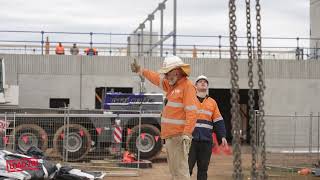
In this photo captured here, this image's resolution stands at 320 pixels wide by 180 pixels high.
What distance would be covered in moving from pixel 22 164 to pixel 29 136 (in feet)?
19.7

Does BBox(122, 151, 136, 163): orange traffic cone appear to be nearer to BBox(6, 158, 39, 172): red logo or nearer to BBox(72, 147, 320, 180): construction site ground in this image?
BBox(72, 147, 320, 180): construction site ground

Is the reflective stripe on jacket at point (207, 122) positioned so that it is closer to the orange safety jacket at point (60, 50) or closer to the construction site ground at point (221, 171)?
the construction site ground at point (221, 171)

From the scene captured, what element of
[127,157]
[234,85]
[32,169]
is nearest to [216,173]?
[127,157]

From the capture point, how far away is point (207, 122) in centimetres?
897

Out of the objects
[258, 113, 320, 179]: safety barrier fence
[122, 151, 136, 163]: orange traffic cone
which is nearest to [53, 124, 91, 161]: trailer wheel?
[122, 151, 136, 163]: orange traffic cone

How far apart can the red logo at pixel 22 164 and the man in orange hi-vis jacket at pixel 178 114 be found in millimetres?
3917

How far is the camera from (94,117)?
16859mm

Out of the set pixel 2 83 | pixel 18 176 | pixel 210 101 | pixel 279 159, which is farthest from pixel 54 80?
pixel 210 101

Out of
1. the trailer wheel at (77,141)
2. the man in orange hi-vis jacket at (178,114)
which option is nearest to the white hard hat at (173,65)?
the man in orange hi-vis jacket at (178,114)

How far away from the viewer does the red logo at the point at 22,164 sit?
10.5 metres

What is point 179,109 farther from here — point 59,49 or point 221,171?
point 59,49

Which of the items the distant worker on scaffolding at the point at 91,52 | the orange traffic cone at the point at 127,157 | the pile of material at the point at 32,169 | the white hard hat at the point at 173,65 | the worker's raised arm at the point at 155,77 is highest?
the distant worker on scaffolding at the point at 91,52

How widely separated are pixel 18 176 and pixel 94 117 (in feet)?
21.2

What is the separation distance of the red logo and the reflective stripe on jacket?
3598mm
